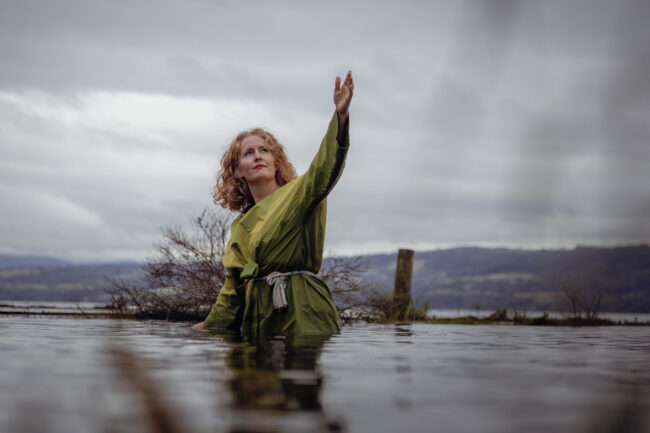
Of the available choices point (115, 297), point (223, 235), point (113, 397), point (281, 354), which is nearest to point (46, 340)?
point (281, 354)

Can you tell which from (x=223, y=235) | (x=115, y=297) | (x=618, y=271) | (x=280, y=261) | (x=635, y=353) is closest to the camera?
(x=618, y=271)

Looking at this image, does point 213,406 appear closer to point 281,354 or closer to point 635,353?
point 281,354

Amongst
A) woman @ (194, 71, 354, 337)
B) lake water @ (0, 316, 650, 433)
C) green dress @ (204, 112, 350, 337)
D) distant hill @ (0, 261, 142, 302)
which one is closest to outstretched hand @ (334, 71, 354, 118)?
woman @ (194, 71, 354, 337)

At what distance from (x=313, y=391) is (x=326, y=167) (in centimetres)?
249

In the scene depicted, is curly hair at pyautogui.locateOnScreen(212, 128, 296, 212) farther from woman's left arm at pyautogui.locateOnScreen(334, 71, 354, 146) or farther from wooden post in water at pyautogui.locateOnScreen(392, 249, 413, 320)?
wooden post in water at pyautogui.locateOnScreen(392, 249, 413, 320)

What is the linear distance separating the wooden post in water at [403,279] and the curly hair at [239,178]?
693 cm

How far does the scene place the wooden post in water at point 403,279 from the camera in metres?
12.4

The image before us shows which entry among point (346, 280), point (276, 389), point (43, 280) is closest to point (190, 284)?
point (346, 280)

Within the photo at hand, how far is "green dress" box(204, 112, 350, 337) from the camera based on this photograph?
4441 mm

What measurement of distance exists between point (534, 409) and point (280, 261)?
309cm

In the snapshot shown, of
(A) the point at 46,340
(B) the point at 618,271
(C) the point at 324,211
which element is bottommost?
(A) the point at 46,340

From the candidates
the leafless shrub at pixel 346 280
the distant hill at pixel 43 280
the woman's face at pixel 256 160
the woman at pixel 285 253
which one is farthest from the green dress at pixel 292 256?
the distant hill at pixel 43 280

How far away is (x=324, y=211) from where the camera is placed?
4.76 meters

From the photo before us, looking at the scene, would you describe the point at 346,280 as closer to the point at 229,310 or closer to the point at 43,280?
the point at 229,310
